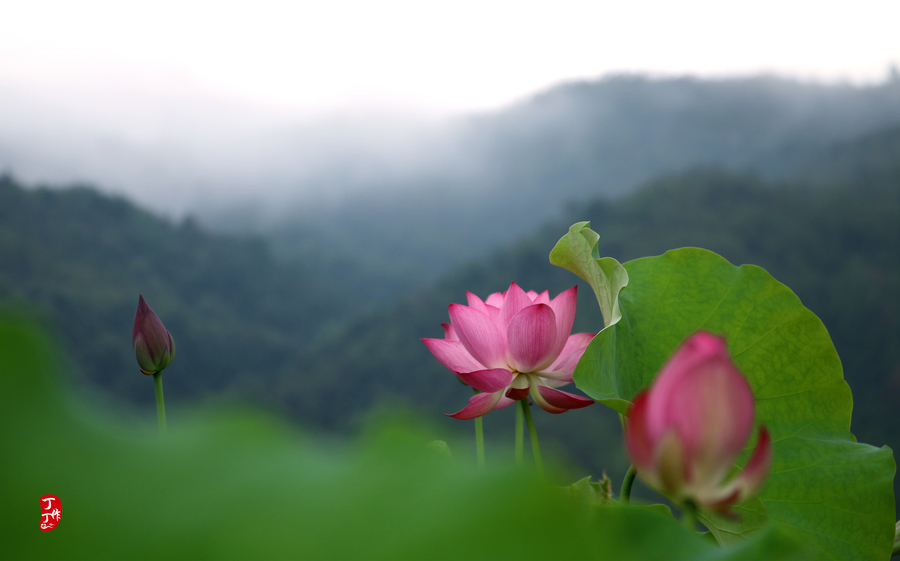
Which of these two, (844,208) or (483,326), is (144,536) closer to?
(483,326)

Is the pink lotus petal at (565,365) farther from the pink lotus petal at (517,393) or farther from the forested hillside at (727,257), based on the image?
the forested hillside at (727,257)

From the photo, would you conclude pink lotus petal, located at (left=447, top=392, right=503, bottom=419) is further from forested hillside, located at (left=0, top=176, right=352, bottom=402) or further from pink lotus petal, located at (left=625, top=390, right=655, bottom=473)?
forested hillside, located at (left=0, top=176, right=352, bottom=402)

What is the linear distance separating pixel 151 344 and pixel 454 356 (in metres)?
0.24

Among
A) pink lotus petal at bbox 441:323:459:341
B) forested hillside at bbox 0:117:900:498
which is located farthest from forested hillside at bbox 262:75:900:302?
pink lotus petal at bbox 441:323:459:341

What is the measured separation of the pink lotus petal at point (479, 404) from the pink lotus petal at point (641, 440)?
0.19m

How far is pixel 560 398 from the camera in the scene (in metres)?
0.37

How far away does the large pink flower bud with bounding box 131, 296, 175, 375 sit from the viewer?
0.43 metres

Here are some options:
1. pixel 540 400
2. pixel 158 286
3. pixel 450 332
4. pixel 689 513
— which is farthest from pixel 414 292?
pixel 689 513

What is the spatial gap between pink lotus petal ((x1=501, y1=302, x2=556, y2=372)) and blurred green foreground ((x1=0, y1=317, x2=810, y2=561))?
0.77 feet

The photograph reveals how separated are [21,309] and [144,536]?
56mm

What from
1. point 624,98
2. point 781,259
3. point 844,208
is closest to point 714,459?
point 781,259

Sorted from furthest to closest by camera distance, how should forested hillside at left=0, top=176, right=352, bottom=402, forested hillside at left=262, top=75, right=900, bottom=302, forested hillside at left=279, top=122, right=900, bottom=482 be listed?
1. forested hillside at left=262, top=75, right=900, bottom=302
2. forested hillside at left=0, top=176, right=352, bottom=402
3. forested hillside at left=279, top=122, right=900, bottom=482

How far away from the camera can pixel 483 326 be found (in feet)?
1.24

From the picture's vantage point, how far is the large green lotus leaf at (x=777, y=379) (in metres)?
0.39
